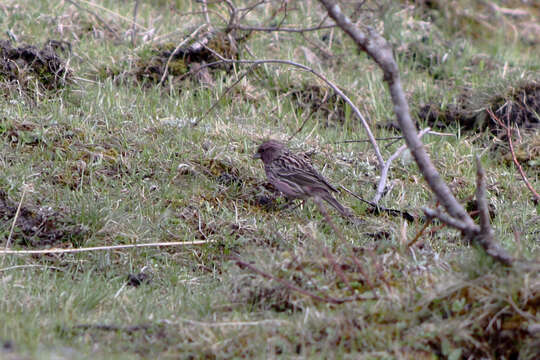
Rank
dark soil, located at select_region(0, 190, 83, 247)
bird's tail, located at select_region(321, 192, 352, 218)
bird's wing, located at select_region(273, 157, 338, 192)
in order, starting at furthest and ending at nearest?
bird's wing, located at select_region(273, 157, 338, 192) < bird's tail, located at select_region(321, 192, 352, 218) < dark soil, located at select_region(0, 190, 83, 247)

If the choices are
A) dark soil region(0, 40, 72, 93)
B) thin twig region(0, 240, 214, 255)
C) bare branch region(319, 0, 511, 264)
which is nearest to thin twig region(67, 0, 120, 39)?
dark soil region(0, 40, 72, 93)

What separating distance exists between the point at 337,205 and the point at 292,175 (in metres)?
0.49

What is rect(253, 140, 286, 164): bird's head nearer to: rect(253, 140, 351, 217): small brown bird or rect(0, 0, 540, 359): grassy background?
rect(253, 140, 351, 217): small brown bird

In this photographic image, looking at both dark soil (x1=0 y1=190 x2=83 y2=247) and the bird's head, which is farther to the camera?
the bird's head

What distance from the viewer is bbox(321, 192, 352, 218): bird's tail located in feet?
19.9

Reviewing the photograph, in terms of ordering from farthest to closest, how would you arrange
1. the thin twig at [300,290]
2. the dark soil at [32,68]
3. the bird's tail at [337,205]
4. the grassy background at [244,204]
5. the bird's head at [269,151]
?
the dark soil at [32,68] < the bird's head at [269,151] < the bird's tail at [337,205] < the thin twig at [300,290] < the grassy background at [244,204]

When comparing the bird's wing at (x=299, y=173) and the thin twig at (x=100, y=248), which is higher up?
the thin twig at (x=100, y=248)

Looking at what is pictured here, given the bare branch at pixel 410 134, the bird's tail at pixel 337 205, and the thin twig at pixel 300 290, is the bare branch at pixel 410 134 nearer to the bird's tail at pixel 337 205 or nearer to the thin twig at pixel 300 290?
the thin twig at pixel 300 290

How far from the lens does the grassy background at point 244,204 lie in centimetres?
367

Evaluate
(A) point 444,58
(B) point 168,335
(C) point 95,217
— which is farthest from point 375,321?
(A) point 444,58

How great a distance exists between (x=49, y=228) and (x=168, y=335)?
6.55 feet

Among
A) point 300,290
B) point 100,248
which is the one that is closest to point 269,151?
point 100,248

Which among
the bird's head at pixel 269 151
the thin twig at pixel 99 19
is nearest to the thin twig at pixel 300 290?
the bird's head at pixel 269 151

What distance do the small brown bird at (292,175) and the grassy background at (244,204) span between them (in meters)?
0.17
